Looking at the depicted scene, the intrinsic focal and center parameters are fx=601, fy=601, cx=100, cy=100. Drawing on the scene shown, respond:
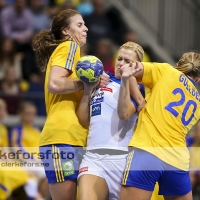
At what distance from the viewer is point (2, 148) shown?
7.92 meters

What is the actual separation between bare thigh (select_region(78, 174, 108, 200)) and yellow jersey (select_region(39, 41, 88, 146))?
1.18ft

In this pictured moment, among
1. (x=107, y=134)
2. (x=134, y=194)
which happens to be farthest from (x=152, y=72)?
(x=134, y=194)

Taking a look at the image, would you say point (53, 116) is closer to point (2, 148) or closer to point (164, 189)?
point (164, 189)

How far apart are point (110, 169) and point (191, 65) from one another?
3.61 feet

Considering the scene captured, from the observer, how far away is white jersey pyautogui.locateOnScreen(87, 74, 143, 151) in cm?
497

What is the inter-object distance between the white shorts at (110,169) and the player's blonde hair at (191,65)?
2.91ft

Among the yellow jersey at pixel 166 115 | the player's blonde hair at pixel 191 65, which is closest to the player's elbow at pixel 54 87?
the yellow jersey at pixel 166 115

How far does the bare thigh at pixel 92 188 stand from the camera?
15.6 ft

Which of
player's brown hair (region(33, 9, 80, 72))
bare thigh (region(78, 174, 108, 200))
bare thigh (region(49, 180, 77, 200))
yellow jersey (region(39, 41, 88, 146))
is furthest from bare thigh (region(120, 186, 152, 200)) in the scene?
player's brown hair (region(33, 9, 80, 72))

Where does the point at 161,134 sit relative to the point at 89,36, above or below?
above

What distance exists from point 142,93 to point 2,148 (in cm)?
318

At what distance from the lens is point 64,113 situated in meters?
5.10

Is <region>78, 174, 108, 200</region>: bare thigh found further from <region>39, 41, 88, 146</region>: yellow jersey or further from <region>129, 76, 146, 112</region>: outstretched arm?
<region>129, 76, 146, 112</region>: outstretched arm

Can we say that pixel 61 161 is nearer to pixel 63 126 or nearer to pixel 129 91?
pixel 63 126
